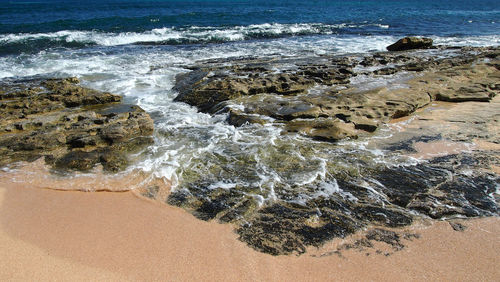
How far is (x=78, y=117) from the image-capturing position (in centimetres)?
762

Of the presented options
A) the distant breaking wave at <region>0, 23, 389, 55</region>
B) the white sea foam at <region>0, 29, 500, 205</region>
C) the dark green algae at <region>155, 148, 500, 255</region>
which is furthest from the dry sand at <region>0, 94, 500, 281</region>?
the distant breaking wave at <region>0, 23, 389, 55</region>

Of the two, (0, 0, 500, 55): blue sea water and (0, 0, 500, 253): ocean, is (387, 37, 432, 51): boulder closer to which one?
(0, 0, 500, 253): ocean

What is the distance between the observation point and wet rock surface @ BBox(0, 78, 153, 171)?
5.94m

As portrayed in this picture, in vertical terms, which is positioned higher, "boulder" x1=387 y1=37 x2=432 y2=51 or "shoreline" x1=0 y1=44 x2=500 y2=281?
"boulder" x1=387 y1=37 x2=432 y2=51

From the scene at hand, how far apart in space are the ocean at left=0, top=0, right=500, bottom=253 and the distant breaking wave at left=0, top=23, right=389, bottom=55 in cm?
7

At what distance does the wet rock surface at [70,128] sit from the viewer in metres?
5.94

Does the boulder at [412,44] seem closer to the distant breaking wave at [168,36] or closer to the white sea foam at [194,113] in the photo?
the white sea foam at [194,113]

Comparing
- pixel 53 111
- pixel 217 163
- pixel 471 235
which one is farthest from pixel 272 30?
pixel 471 235

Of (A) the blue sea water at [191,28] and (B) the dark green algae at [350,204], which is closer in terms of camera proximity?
(B) the dark green algae at [350,204]

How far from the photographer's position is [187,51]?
1759 centimetres

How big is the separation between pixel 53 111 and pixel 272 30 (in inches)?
757

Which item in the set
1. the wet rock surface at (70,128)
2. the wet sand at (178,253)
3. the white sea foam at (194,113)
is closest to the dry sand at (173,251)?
the wet sand at (178,253)

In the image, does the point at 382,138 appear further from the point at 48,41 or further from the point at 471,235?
the point at 48,41

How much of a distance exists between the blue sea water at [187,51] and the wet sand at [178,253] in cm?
113
